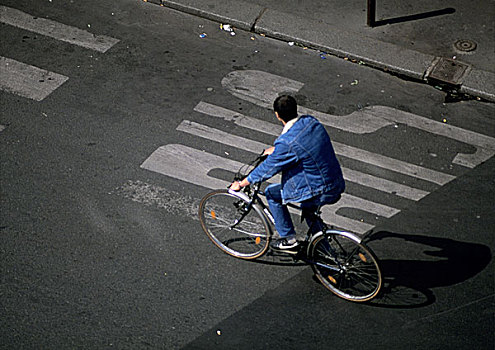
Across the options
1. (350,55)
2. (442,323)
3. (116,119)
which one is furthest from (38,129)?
(442,323)

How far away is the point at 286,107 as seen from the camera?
16.9 ft

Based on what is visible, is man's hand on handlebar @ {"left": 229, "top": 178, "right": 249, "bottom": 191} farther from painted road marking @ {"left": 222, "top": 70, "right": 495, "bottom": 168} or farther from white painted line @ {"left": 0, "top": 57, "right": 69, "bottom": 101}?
white painted line @ {"left": 0, "top": 57, "right": 69, "bottom": 101}

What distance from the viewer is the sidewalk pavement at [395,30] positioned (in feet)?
28.7

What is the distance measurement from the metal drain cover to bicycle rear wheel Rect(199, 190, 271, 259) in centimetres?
368

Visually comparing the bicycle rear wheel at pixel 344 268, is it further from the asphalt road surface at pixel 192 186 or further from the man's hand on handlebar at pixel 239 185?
the man's hand on handlebar at pixel 239 185

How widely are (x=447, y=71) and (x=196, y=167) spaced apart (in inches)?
151

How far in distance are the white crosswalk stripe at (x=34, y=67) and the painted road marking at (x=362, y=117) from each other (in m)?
2.12

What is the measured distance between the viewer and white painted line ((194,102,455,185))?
23.8ft

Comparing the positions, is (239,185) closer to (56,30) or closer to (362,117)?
(362,117)

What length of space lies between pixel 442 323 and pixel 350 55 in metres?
4.45

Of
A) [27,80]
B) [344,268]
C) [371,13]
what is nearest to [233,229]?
[344,268]

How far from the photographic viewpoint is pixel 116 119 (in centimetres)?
795

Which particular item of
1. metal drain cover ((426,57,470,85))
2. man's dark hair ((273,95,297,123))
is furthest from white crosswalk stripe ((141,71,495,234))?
man's dark hair ((273,95,297,123))

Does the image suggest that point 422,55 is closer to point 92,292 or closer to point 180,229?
point 180,229
